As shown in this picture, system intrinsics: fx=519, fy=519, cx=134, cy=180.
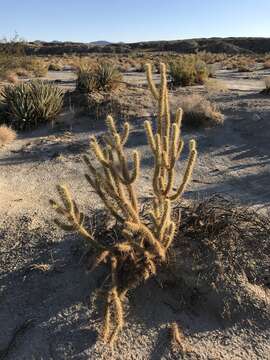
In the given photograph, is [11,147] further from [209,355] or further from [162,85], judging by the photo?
[209,355]

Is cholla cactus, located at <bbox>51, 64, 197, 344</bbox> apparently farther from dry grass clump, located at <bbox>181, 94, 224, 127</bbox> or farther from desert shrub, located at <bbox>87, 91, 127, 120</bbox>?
desert shrub, located at <bbox>87, 91, 127, 120</bbox>

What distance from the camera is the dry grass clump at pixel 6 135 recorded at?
9379mm

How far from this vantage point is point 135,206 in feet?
14.9

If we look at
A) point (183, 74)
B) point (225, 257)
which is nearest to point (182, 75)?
point (183, 74)

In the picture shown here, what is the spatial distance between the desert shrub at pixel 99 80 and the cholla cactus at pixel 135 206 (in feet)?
26.0

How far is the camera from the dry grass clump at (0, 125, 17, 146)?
9.38 metres

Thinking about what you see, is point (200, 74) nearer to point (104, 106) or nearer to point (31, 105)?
point (104, 106)

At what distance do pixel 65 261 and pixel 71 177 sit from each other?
9.16ft

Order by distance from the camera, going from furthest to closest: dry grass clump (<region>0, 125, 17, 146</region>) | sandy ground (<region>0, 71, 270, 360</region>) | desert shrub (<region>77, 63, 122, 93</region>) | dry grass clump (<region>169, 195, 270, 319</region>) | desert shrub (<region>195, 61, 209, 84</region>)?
desert shrub (<region>195, 61, 209, 84</region>) < desert shrub (<region>77, 63, 122, 93</region>) < dry grass clump (<region>0, 125, 17, 146</region>) < dry grass clump (<region>169, 195, 270, 319</region>) < sandy ground (<region>0, 71, 270, 360</region>)

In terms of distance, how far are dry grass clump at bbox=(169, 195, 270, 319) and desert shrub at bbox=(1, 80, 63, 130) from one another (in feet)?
18.7

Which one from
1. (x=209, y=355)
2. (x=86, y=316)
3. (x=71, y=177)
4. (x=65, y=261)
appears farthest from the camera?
(x=71, y=177)

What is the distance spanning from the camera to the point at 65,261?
4.96m

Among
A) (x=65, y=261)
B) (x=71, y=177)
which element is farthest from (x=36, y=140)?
(x=65, y=261)

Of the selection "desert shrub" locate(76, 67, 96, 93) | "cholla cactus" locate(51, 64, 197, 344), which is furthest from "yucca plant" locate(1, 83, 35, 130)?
"cholla cactus" locate(51, 64, 197, 344)
